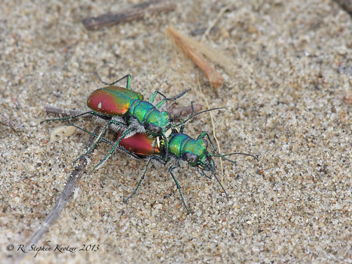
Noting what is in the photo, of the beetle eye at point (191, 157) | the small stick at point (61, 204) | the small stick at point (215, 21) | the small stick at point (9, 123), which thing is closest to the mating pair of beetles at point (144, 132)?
the beetle eye at point (191, 157)

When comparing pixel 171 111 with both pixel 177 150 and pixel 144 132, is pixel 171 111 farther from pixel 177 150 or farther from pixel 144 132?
pixel 177 150

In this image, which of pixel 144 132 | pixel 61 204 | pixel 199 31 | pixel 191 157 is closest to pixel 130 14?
pixel 199 31

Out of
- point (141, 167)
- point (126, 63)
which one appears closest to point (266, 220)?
point (141, 167)

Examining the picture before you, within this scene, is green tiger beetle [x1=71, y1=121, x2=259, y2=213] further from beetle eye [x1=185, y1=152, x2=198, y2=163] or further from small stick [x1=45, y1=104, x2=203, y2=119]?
small stick [x1=45, y1=104, x2=203, y2=119]

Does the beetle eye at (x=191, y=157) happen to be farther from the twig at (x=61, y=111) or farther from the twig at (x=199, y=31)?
the twig at (x=199, y=31)

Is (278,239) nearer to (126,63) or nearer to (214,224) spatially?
(214,224)

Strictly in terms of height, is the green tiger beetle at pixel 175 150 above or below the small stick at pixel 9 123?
below

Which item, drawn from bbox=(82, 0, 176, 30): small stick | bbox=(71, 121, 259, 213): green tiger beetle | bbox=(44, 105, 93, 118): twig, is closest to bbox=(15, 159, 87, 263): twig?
bbox=(71, 121, 259, 213): green tiger beetle
